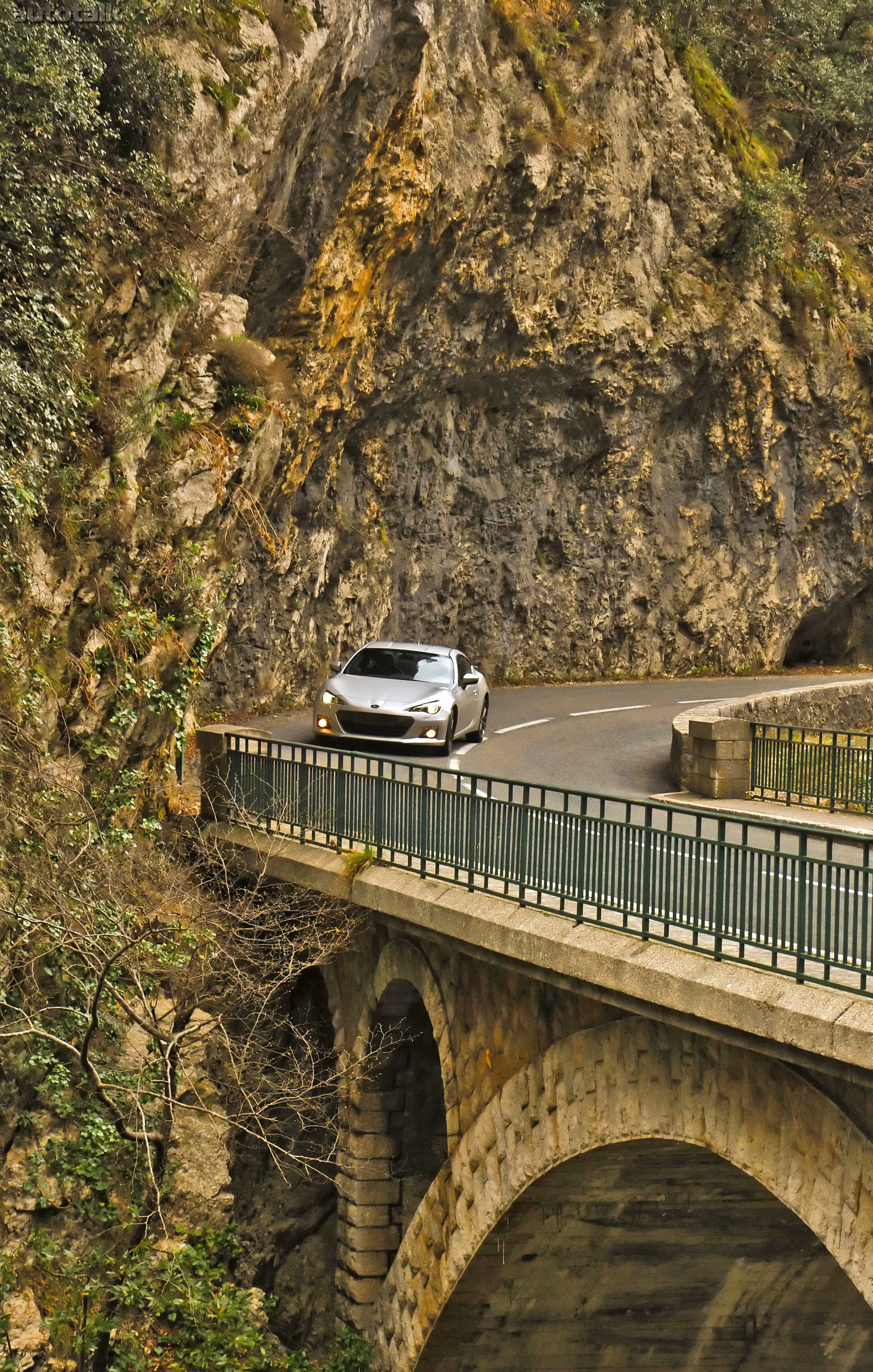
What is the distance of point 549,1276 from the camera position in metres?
12.6

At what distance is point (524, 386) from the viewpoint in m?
29.6

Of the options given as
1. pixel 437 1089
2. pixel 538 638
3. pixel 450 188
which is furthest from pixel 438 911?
pixel 538 638

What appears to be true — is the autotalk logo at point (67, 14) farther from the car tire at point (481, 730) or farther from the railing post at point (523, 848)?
the car tire at point (481, 730)

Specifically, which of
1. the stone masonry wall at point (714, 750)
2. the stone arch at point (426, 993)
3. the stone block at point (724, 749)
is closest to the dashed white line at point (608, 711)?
the stone masonry wall at point (714, 750)

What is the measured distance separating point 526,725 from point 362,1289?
10285mm

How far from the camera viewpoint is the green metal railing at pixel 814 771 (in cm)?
1556

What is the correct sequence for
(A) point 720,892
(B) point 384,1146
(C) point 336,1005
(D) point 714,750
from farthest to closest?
1. (D) point 714,750
2. (C) point 336,1005
3. (B) point 384,1146
4. (A) point 720,892

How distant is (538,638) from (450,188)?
12.1 metres

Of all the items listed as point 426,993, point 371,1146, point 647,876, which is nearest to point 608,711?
point 371,1146

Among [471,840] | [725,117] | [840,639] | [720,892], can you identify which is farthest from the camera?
[840,639]

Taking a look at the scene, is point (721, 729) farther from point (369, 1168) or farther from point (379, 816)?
point (369, 1168)

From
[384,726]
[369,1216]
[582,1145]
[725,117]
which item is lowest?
[369,1216]

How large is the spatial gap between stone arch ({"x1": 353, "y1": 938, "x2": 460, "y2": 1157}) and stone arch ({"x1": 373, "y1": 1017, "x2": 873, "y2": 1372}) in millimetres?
294

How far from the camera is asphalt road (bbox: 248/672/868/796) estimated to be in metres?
16.4
